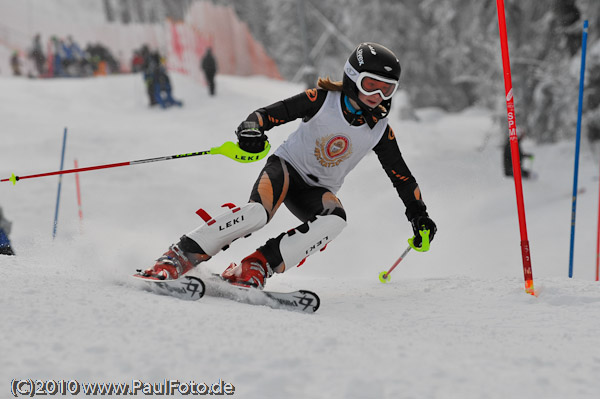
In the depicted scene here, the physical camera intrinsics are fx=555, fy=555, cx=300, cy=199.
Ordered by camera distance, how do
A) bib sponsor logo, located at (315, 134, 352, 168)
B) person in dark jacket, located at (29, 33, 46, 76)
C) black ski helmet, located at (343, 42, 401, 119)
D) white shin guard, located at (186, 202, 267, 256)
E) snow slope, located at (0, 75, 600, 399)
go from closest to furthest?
1. snow slope, located at (0, 75, 600, 399)
2. white shin guard, located at (186, 202, 267, 256)
3. black ski helmet, located at (343, 42, 401, 119)
4. bib sponsor logo, located at (315, 134, 352, 168)
5. person in dark jacket, located at (29, 33, 46, 76)

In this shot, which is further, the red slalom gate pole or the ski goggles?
the ski goggles

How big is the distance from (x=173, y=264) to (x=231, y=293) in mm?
345

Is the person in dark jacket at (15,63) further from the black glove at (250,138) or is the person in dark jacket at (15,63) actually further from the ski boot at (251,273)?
the ski boot at (251,273)

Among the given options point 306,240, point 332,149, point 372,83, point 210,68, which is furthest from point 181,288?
point 210,68

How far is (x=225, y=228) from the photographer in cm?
297

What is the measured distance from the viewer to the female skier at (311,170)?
2984 mm

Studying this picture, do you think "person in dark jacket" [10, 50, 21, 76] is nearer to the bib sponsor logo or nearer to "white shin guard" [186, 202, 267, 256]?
the bib sponsor logo

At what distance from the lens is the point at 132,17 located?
81.4 ft

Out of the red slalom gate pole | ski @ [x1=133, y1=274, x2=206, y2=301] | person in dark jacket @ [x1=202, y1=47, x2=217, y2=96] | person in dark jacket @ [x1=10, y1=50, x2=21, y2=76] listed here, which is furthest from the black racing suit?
person in dark jacket @ [x1=10, y1=50, x2=21, y2=76]

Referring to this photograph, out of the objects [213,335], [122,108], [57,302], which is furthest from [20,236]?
[122,108]

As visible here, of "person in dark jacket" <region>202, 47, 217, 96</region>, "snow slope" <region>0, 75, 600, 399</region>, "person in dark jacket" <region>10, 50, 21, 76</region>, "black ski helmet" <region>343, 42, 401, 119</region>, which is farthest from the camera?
"person in dark jacket" <region>10, 50, 21, 76</region>

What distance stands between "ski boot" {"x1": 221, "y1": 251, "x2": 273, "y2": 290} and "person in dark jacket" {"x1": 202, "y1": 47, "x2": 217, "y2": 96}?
1433cm

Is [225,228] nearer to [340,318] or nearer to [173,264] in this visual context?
→ [173,264]

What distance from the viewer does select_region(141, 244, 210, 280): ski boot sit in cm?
281
